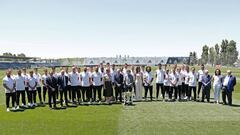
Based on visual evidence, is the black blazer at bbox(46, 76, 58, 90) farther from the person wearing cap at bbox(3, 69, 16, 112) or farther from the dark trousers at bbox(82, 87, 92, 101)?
the dark trousers at bbox(82, 87, 92, 101)

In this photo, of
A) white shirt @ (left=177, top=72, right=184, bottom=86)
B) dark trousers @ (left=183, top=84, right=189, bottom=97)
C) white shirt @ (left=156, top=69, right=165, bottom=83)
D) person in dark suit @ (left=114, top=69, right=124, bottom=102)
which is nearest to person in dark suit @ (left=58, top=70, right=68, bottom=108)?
person in dark suit @ (left=114, top=69, right=124, bottom=102)

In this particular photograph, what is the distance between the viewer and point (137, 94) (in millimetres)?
20984

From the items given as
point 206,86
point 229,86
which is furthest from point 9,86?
point 229,86

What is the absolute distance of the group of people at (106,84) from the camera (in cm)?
1784

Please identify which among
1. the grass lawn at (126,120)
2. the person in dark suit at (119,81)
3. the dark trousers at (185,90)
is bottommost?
the grass lawn at (126,120)

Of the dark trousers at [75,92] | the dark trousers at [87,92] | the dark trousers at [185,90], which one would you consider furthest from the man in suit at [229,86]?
the dark trousers at [75,92]

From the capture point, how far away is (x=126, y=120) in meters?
14.0

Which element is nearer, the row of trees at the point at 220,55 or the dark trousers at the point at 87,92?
the dark trousers at the point at 87,92

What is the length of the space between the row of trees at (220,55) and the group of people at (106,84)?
6274cm

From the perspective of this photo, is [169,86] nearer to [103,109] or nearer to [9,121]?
[103,109]

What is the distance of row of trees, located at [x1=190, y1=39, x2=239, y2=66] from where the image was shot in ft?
268

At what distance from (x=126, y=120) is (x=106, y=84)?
234 inches

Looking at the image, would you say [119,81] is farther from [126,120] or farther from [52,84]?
[126,120]

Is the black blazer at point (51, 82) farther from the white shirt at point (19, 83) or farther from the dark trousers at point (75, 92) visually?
the dark trousers at point (75, 92)
